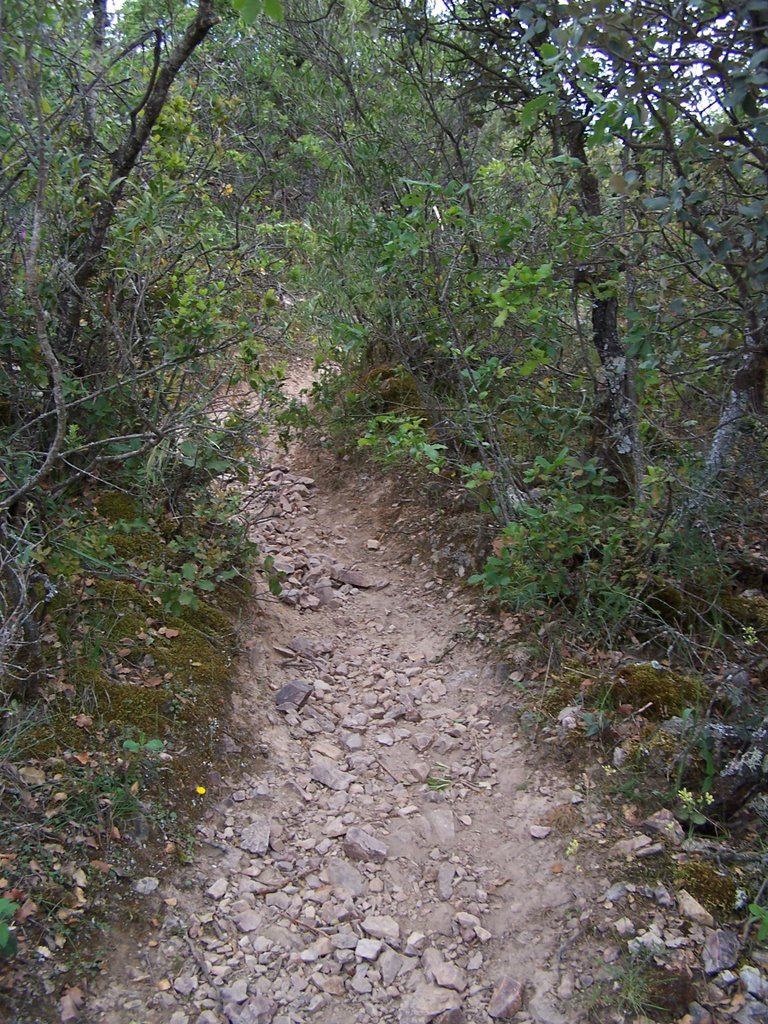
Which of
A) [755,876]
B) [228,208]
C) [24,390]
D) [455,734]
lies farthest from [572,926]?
[228,208]

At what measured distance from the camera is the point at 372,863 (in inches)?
121

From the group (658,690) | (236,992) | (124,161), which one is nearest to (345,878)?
(236,992)

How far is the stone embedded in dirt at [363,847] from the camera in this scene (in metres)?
3.08

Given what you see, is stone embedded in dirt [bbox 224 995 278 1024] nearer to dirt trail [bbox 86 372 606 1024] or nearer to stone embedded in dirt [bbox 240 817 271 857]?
dirt trail [bbox 86 372 606 1024]

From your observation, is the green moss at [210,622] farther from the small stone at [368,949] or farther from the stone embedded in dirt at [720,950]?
the stone embedded in dirt at [720,950]

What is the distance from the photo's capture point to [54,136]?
11.0ft

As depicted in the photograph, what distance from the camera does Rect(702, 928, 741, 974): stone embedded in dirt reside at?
2479mm

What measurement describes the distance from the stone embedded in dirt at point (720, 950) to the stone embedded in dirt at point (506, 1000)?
60 cm

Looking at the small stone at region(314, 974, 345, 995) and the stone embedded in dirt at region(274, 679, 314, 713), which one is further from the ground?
the stone embedded in dirt at region(274, 679, 314, 713)

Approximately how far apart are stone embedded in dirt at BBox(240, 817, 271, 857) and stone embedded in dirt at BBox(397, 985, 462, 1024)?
0.79 meters

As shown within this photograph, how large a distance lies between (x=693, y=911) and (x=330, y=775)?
60.5 inches

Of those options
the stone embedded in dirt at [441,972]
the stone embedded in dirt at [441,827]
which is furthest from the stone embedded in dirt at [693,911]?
the stone embedded in dirt at [441,827]

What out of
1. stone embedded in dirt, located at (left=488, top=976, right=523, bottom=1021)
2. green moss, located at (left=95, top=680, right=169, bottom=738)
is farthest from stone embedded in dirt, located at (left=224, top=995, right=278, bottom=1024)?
green moss, located at (left=95, top=680, right=169, bottom=738)

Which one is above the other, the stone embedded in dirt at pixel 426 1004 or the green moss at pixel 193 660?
the green moss at pixel 193 660
